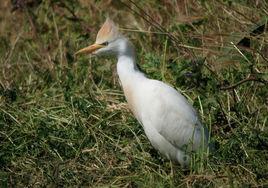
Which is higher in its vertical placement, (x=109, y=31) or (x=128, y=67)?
(x=109, y=31)

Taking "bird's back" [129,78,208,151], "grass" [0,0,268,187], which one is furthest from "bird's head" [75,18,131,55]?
"bird's back" [129,78,208,151]

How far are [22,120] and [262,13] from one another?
6.03 ft

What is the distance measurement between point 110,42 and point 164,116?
60cm

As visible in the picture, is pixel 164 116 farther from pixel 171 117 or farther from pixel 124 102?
pixel 124 102

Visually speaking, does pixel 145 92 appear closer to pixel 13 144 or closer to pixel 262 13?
pixel 13 144

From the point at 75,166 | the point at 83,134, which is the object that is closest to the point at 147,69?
the point at 83,134

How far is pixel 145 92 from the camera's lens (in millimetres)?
4676

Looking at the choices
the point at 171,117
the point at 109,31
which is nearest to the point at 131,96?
the point at 171,117

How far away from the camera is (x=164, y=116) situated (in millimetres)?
4684

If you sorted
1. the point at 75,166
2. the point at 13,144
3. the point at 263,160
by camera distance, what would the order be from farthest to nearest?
the point at 13,144 → the point at 75,166 → the point at 263,160

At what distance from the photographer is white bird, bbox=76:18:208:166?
4648mm

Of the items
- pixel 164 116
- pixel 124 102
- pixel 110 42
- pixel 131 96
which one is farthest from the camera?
pixel 124 102

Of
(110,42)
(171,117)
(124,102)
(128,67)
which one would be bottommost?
(124,102)

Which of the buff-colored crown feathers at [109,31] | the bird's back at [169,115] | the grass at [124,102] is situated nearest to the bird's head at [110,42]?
the buff-colored crown feathers at [109,31]
